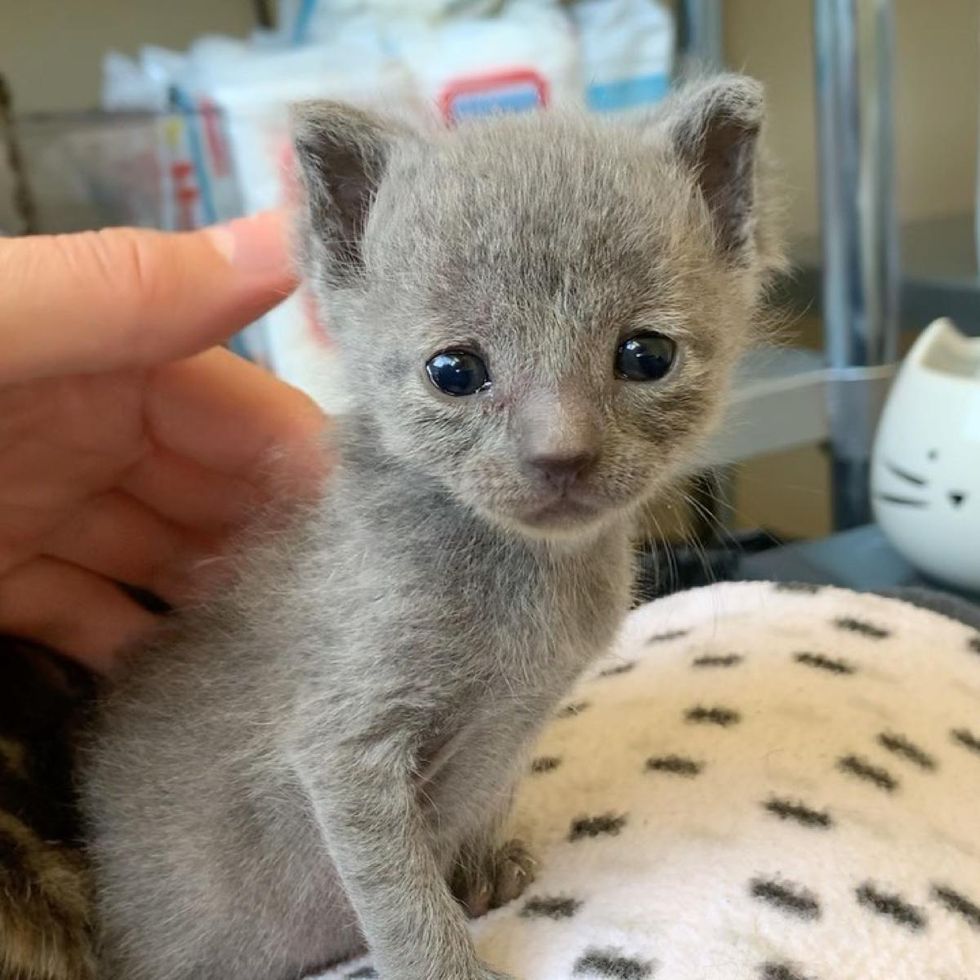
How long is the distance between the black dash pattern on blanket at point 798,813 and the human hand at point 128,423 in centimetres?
42

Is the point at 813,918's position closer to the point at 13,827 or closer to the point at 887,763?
the point at 887,763

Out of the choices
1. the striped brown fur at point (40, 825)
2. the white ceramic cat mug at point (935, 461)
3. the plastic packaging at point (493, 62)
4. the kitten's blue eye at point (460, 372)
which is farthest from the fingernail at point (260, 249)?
the white ceramic cat mug at point (935, 461)

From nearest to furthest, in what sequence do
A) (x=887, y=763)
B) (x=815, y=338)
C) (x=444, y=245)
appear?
(x=444, y=245)
(x=887, y=763)
(x=815, y=338)

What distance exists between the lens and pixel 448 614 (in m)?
0.69

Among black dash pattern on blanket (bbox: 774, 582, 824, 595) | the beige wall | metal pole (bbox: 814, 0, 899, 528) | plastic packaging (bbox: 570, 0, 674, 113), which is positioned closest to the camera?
black dash pattern on blanket (bbox: 774, 582, 824, 595)

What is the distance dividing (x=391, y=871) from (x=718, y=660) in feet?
1.54

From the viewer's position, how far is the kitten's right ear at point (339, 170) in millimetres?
689

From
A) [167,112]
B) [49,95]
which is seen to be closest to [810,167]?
[167,112]

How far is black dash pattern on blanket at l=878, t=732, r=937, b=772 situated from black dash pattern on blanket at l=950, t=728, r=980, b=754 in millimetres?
47

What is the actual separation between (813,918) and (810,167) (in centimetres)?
166

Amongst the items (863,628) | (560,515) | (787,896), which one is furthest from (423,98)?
(787,896)

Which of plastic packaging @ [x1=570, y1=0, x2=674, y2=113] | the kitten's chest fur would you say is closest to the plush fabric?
the kitten's chest fur

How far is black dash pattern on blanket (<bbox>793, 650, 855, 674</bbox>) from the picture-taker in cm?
102

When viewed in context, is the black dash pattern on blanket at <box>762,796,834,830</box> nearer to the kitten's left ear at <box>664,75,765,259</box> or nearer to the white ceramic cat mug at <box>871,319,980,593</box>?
the kitten's left ear at <box>664,75,765,259</box>
